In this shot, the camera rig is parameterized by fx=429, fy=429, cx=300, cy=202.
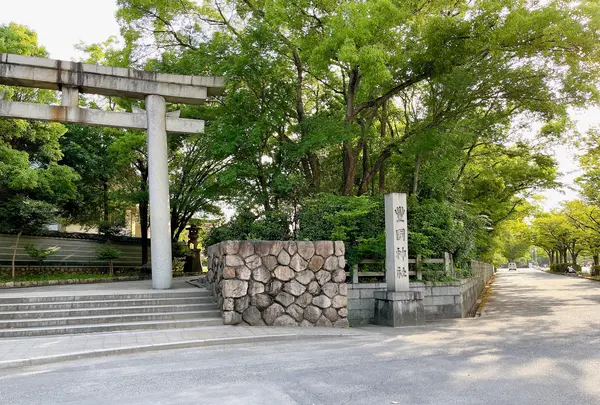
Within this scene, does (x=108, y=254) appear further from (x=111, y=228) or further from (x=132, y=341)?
(x=132, y=341)

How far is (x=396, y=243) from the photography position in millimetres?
11133

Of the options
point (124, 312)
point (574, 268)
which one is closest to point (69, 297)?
point (124, 312)

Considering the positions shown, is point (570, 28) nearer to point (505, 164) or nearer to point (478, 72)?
point (478, 72)

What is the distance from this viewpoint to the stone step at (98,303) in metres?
9.62

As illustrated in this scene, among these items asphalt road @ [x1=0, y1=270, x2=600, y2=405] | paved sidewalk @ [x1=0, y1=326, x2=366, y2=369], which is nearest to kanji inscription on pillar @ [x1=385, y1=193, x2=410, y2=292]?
paved sidewalk @ [x1=0, y1=326, x2=366, y2=369]

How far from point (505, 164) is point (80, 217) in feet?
81.1

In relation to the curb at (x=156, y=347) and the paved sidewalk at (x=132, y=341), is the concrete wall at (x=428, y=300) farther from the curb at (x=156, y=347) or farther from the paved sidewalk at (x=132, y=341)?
the curb at (x=156, y=347)

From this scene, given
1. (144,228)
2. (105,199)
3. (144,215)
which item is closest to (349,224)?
(144,215)

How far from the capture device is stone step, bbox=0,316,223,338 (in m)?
8.58

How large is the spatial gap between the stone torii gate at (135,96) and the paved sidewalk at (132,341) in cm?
404

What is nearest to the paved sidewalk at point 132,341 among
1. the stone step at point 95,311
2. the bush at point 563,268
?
the stone step at point 95,311

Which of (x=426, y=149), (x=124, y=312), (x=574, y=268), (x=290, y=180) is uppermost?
(x=426, y=149)

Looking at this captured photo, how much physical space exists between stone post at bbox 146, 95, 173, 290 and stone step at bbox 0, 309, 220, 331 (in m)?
2.73

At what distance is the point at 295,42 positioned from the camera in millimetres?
13734
